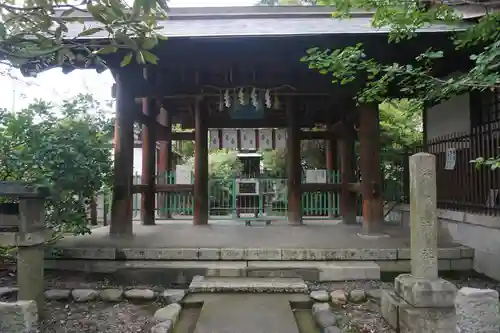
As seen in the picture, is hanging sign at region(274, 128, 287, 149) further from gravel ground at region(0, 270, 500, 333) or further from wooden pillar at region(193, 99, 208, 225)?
gravel ground at region(0, 270, 500, 333)

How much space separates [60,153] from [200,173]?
465 centimetres

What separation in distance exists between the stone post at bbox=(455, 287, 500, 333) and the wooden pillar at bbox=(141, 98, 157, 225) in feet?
25.9

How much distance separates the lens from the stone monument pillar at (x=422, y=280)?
12.3 feet

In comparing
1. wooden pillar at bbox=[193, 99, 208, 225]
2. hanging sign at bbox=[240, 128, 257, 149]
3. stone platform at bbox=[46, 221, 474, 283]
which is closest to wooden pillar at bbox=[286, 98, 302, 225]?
hanging sign at bbox=[240, 128, 257, 149]

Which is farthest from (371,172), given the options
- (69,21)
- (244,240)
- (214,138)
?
(69,21)

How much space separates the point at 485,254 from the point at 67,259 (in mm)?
6556

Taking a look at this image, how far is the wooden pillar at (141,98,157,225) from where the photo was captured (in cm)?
960

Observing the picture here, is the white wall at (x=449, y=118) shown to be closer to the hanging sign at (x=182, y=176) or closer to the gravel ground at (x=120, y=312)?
the gravel ground at (x=120, y=312)

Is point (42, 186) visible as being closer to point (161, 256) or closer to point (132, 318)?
point (132, 318)

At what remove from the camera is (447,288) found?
12.7 feet

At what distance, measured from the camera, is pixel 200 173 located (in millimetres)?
9258

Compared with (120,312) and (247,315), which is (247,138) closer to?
A: (120,312)

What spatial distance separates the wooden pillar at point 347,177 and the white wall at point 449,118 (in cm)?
192

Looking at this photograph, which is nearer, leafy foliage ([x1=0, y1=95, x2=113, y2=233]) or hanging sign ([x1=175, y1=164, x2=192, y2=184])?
leafy foliage ([x1=0, y1=95, x2=113, y2=233])
